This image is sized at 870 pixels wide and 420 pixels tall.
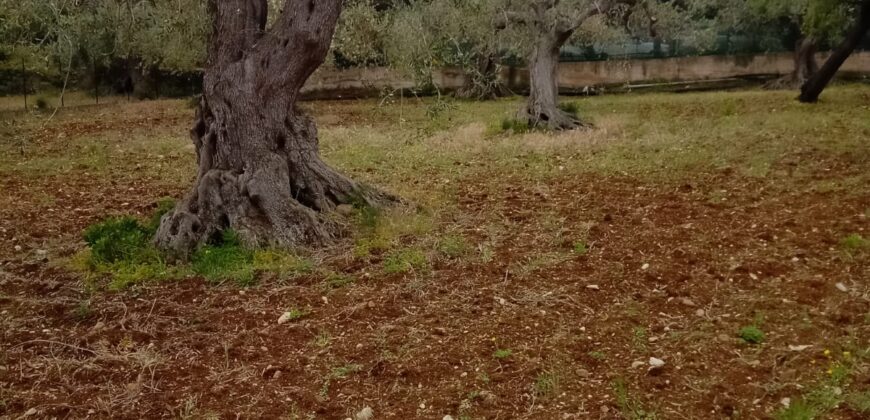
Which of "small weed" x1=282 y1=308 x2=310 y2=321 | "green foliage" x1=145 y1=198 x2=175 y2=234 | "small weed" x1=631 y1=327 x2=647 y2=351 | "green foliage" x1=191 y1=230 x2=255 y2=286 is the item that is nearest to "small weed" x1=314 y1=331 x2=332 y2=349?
"small weed" x1=282 y1=308 x2=310 y2=321

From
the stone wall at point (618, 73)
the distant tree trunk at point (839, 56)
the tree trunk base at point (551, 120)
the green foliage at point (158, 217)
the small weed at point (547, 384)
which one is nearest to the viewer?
the small weed at point (547, 384)

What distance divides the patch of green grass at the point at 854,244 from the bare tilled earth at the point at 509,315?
0.04 meters

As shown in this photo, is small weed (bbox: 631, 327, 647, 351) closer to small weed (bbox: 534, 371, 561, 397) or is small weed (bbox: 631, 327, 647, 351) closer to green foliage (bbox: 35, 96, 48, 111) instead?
small weed (bbox: 534, 371, 561, 397)

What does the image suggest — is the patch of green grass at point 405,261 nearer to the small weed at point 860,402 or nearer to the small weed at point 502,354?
the small weed at point 502,354

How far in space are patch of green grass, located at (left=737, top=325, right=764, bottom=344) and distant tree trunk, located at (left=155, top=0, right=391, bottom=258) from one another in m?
3.86

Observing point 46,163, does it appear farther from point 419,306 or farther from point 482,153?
point 419,306

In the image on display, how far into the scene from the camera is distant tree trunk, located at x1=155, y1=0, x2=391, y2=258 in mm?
6883

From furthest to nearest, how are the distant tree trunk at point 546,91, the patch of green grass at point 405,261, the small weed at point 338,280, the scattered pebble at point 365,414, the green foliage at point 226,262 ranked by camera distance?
the distant tree trunk at point 546,91, the patch of green grass at point 405,261, the green foliage at point 226,262, the small weed at point 338,280, the scattered pebble at point 365,414

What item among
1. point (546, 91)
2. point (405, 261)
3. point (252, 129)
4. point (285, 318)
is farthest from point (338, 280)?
point (546, 91)

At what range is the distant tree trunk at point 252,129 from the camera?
6883 millimetres

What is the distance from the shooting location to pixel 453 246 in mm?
6832

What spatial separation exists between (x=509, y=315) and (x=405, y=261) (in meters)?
1.46

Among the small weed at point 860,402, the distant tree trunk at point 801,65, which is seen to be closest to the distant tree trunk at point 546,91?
the small weed at point 860,402

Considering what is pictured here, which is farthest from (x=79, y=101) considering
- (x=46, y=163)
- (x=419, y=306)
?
(x=419, y=306)
